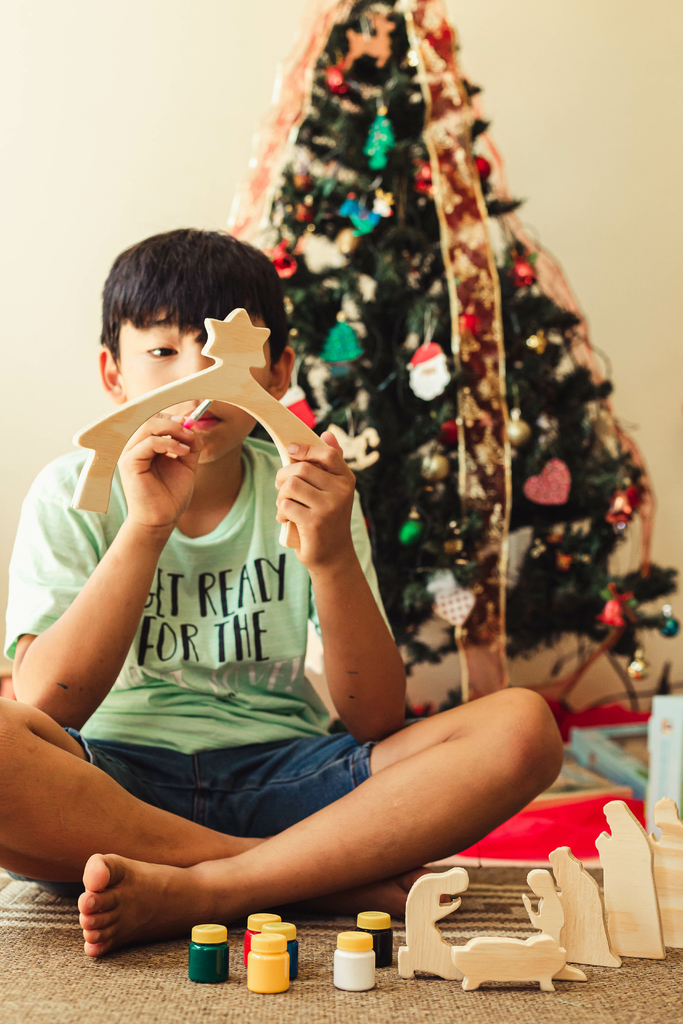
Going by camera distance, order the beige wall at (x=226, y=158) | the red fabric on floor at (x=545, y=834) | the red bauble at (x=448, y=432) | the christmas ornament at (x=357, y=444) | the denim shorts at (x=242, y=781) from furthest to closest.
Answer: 1. the beige wall at (x=226, y=158)
2. the red bauble at (x=448, y=432)
3. the christmas ornament at (x=357, y=444)
4. the red fabric on floor at (x=545, y=834)
5. the denim shorts at (x=242, y=781)

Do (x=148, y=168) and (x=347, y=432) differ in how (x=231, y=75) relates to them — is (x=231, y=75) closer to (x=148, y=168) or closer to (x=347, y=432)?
(x=148, y=168)

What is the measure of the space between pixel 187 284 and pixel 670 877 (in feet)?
2.35

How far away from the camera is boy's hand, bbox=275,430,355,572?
2.29ft

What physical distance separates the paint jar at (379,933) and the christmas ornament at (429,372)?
966mm

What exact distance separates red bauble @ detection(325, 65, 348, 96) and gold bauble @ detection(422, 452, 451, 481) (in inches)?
26.4

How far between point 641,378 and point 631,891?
5.40 feet

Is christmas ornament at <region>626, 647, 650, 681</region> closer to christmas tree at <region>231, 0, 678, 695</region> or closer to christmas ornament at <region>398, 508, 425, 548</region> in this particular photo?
christmas tree at <region>231, 0, 678, 695</region>

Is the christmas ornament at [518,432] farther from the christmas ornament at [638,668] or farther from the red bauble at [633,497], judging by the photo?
the christmas ornament at [638,668]

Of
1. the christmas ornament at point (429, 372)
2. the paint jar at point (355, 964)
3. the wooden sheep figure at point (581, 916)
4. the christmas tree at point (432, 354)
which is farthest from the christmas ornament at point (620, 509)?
the paint jar at point (355, 964)

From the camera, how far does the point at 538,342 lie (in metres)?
1.49

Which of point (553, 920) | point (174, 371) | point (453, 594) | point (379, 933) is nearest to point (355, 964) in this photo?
point (379, 933)

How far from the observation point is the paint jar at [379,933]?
24.2 inches

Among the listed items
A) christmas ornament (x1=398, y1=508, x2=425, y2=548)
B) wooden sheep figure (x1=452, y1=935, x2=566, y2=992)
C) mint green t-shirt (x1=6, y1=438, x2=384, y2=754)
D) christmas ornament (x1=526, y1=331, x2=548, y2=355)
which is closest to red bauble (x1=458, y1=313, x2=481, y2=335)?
christmas ornament (x1=526, y1=331, x2=548, y2=355)

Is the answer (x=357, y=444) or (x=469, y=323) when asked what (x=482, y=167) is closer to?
(x=469, y=323)
